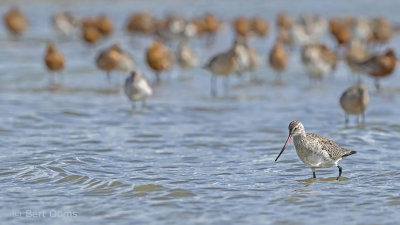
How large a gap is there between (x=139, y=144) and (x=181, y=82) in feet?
23.5

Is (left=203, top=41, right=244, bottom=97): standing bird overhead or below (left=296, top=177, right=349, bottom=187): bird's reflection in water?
overhead

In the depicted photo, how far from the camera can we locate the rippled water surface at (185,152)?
752 centimetres

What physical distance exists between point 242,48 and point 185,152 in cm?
827

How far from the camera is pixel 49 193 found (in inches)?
319

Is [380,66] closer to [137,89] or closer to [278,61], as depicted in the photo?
[278,61]

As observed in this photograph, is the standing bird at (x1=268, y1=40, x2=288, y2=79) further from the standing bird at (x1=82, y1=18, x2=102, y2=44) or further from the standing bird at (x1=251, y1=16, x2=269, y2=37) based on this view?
the standing bird at (x1=251, y1=16, x2=269, y2=37)

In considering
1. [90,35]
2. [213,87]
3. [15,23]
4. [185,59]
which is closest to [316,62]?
[213,87]

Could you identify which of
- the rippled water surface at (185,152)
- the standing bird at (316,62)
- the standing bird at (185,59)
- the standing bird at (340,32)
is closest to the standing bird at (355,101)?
the rippled water surface at (185,152)

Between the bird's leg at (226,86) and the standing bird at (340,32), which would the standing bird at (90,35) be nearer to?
the bird's leg at (226,86)

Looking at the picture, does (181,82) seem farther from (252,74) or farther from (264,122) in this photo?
(264,122)

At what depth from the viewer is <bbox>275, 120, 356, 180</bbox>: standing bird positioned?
864cm

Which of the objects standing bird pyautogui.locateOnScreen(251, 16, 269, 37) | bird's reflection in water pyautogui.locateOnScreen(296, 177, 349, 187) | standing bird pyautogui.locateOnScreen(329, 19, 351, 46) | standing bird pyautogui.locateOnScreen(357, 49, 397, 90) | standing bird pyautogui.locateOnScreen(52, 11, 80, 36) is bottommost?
bird's reflection in water pyautogui.locateOnScreen(296, 177, 349, 187)

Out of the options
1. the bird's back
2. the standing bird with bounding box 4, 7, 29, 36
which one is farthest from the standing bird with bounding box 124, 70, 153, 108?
the standing bird with bounding box 4, 7, 29, 36

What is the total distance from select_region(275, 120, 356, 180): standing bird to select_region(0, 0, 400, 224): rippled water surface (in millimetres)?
233
